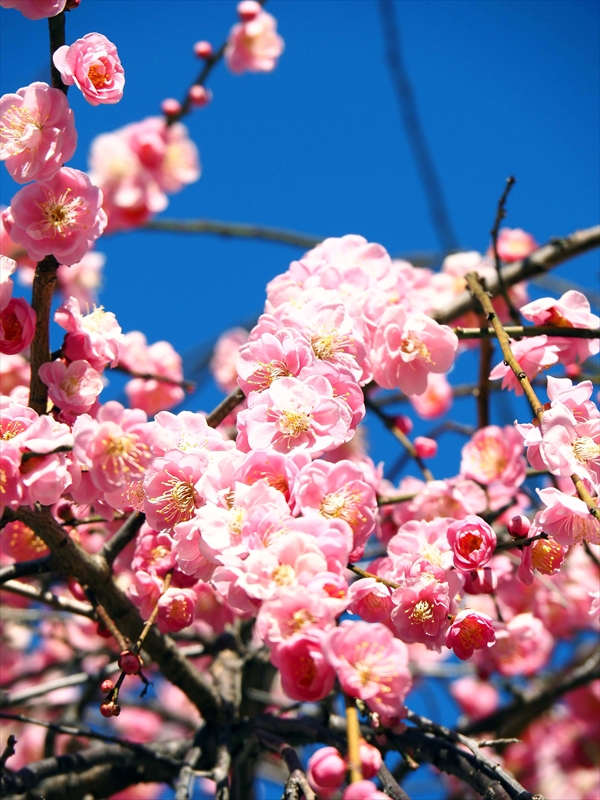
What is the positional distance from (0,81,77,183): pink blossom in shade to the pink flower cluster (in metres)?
2.24

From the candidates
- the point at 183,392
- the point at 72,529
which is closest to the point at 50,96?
the point at 72,529

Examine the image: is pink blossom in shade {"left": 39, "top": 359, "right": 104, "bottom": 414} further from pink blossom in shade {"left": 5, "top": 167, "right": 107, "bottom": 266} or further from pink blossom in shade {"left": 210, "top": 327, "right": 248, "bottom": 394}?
pink blossom in shade {"left": 210, "top": 327, "right": 248, "bottom": 394}

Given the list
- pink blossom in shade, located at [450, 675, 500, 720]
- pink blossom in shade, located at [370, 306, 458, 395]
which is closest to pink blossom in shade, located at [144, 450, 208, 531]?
pink blossom in shade, located at [370, 306, 458, 395]

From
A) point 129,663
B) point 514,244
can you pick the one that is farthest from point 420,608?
point 514,244

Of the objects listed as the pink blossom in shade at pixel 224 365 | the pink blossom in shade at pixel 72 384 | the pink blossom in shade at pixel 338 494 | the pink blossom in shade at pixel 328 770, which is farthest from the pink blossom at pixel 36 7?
the pink blossom in shade at pixel 224 365

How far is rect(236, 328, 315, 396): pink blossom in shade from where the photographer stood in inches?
48.4

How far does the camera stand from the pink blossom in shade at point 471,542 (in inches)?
45.0

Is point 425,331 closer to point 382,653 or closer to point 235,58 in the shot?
point 382,653

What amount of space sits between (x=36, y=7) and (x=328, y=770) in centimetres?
117

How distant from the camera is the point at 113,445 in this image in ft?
3.46

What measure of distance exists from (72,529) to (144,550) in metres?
0.16

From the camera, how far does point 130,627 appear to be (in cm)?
146

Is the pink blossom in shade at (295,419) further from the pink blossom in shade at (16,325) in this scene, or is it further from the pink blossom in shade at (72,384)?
the pink blossom in shade at (16,325)

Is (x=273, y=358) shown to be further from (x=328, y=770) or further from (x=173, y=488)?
(x=328, y=770)
